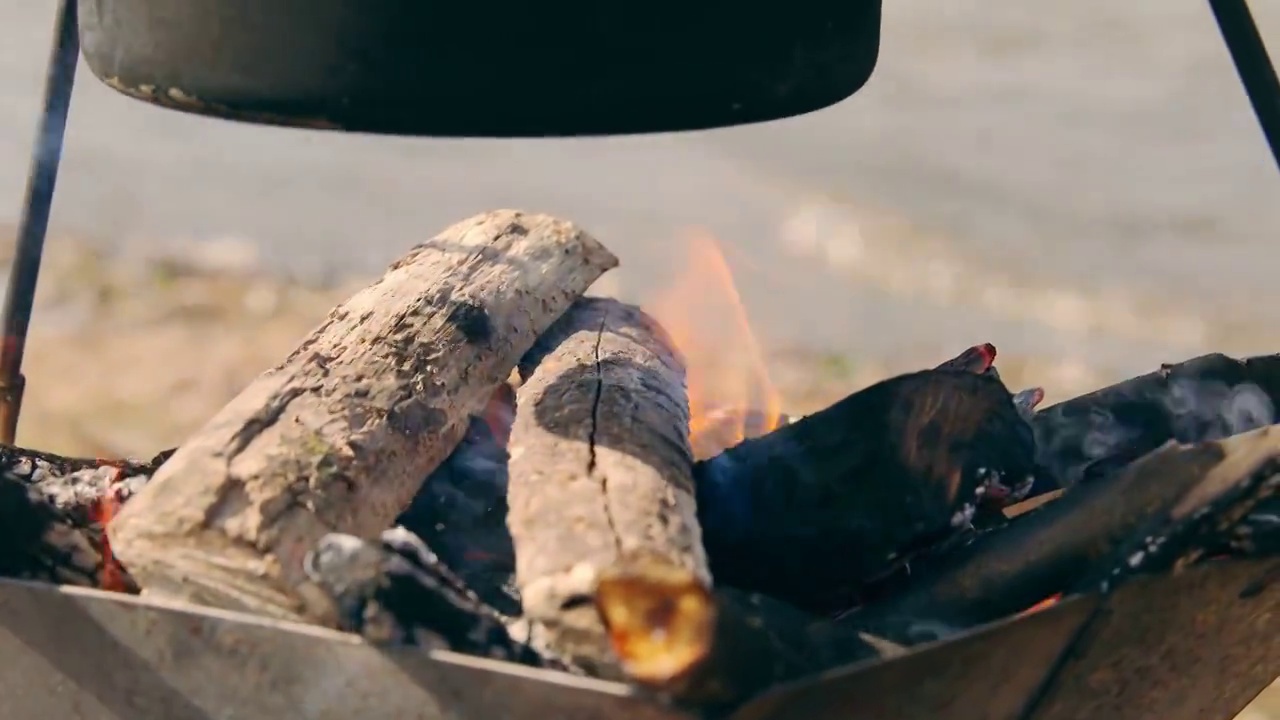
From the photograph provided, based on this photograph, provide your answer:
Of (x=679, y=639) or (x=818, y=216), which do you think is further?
(x=818, y=216)

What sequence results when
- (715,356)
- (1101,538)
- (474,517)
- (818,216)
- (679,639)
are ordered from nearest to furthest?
(679,639) < (1101,538) < (474,517) < (715,356) < (818,216)

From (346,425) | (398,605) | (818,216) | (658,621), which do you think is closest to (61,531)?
(346,425)

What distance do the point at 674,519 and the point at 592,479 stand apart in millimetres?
99

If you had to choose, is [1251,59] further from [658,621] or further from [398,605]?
[398,605]

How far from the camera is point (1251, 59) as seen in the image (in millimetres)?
1338

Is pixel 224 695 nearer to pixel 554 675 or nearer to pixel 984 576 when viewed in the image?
pixel 554 675

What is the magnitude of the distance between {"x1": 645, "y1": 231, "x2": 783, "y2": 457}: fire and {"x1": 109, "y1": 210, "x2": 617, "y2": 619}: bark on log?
288 mm

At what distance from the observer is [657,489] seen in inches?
53.1

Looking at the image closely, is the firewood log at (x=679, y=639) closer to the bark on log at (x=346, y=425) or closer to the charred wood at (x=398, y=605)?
the charred wood at (x=398, y=605)

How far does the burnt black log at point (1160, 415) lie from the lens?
1647 mm

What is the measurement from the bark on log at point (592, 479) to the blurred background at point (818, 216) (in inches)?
36.3

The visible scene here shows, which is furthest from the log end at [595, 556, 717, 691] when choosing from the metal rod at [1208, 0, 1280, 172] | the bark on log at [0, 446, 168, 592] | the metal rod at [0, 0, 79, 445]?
the metal rod at [0, 0, 79, 445]

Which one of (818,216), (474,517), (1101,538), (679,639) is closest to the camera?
(679,639)

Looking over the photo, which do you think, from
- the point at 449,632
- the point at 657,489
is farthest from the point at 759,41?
the point at 449,632
